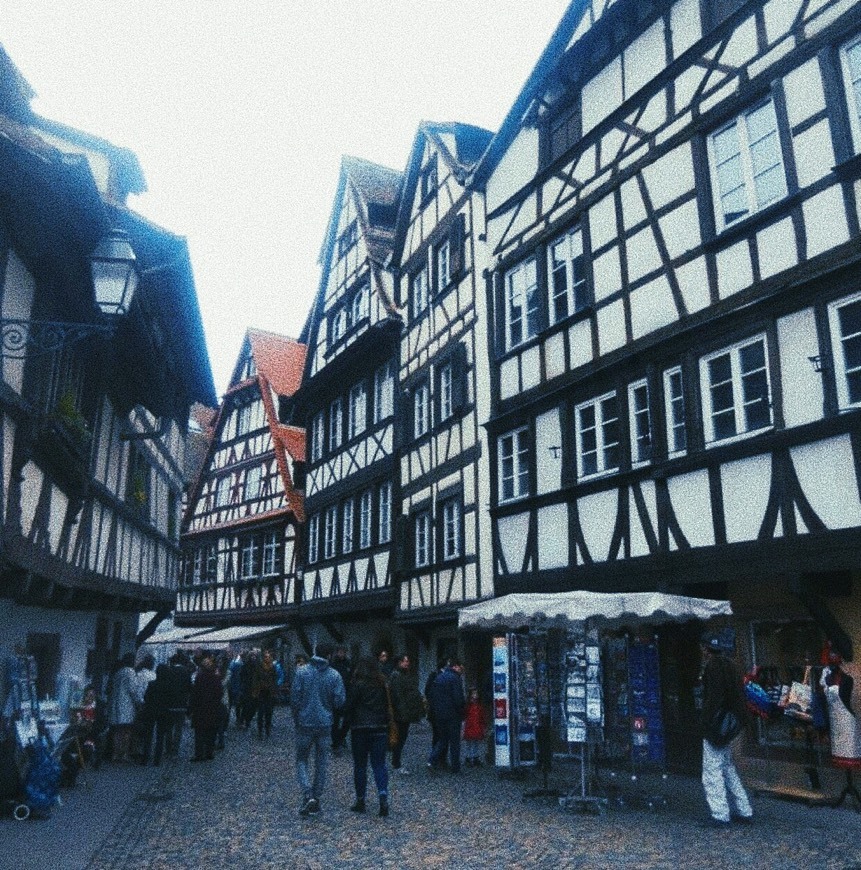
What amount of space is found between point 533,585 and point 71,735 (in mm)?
6778

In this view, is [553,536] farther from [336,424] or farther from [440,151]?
[336,424]

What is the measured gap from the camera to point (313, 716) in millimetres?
8961

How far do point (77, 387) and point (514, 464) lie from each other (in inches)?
276

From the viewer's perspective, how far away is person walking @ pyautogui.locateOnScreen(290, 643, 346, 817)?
895 cm

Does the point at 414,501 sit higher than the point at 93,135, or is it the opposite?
the point at 93,135

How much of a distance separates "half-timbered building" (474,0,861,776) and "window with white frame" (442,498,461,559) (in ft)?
7.93

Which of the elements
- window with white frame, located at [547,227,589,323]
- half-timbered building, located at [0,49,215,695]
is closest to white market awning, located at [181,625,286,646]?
half-timbered building, located at [0,49,215,695]

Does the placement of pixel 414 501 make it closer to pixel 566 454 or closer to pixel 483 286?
pixel 483 286

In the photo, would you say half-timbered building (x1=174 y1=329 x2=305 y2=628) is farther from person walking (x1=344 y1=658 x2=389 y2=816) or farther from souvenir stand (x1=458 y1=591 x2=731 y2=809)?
person walking (x1=344 y1=658 x2=389 y2=816)

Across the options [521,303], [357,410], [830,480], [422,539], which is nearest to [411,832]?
[830,480]

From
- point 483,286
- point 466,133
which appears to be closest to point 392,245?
point 466,133

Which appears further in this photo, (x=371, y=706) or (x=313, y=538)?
(x=313, y=538)

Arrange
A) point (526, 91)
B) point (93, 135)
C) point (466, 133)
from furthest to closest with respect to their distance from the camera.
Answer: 1. point (466, 133)
2. point (526, 91)
3. point (93, 135)

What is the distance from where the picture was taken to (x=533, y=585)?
1410 centimetres
